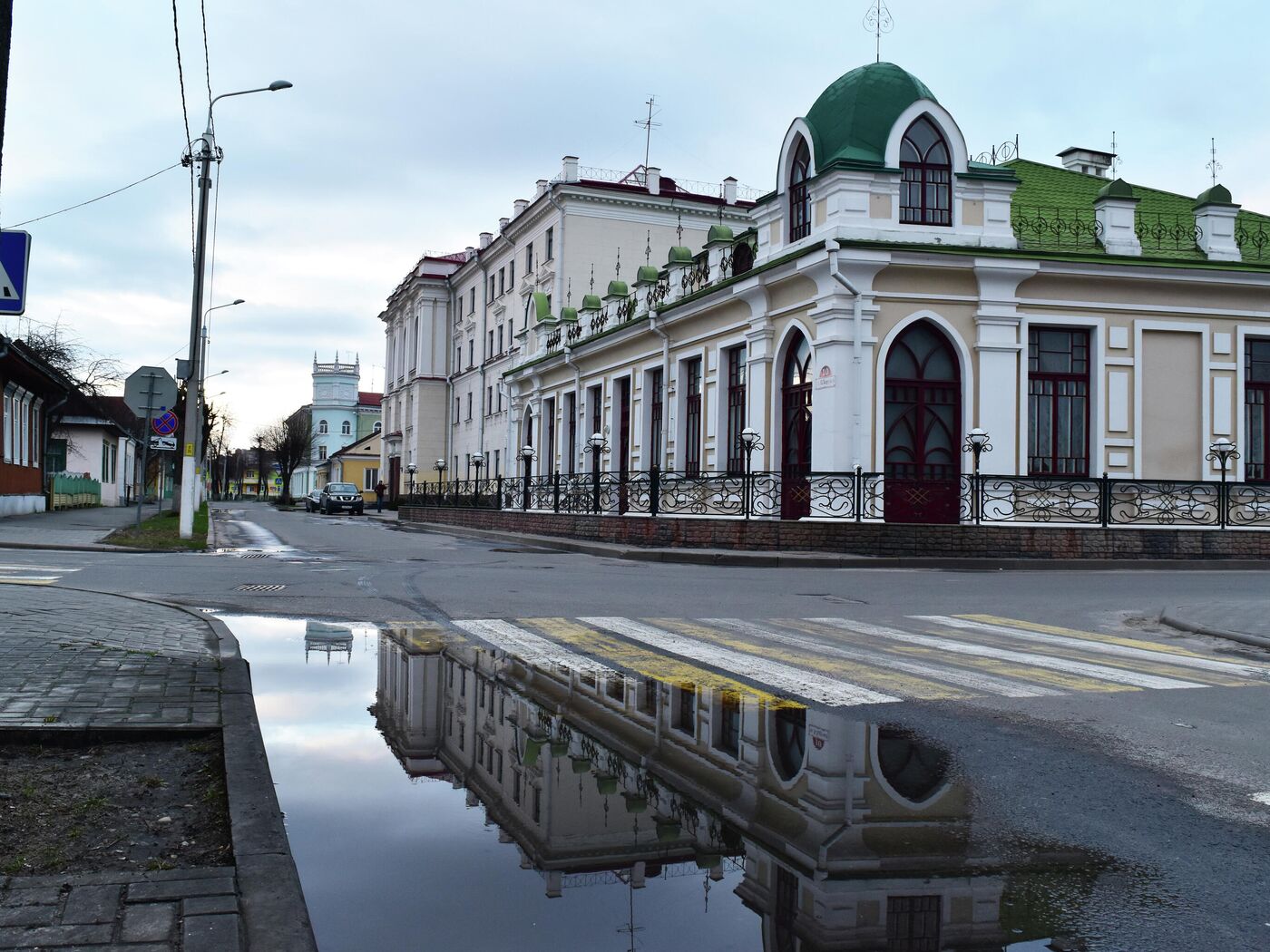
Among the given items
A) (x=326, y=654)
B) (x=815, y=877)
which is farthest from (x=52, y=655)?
(x=815, y=877)

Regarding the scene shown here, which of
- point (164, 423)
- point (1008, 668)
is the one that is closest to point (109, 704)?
point (1008, 668)

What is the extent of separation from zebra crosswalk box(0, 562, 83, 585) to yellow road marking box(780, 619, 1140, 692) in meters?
8.80

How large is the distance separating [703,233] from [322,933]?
158 feet

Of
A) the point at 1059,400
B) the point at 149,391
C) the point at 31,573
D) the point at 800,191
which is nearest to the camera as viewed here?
the point at 31,573

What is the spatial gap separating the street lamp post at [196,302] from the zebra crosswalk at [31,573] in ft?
22.2

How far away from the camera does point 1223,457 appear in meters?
21.8

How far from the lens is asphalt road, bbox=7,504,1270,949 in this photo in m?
3.89

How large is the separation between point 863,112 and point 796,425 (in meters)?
6.44

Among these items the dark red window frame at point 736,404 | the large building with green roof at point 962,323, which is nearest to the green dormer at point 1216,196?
the large building with green roof at point 962,323

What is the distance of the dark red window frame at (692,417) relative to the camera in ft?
92.7

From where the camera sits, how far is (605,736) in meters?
5.57

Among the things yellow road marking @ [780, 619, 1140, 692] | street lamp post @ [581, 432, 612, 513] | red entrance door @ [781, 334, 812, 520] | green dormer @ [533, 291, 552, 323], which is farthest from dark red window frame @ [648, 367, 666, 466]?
yellow road marking @ [780, 619, 1140, 692]

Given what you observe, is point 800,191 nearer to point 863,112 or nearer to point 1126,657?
point 863,112

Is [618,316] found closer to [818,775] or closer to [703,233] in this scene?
[703,233]
